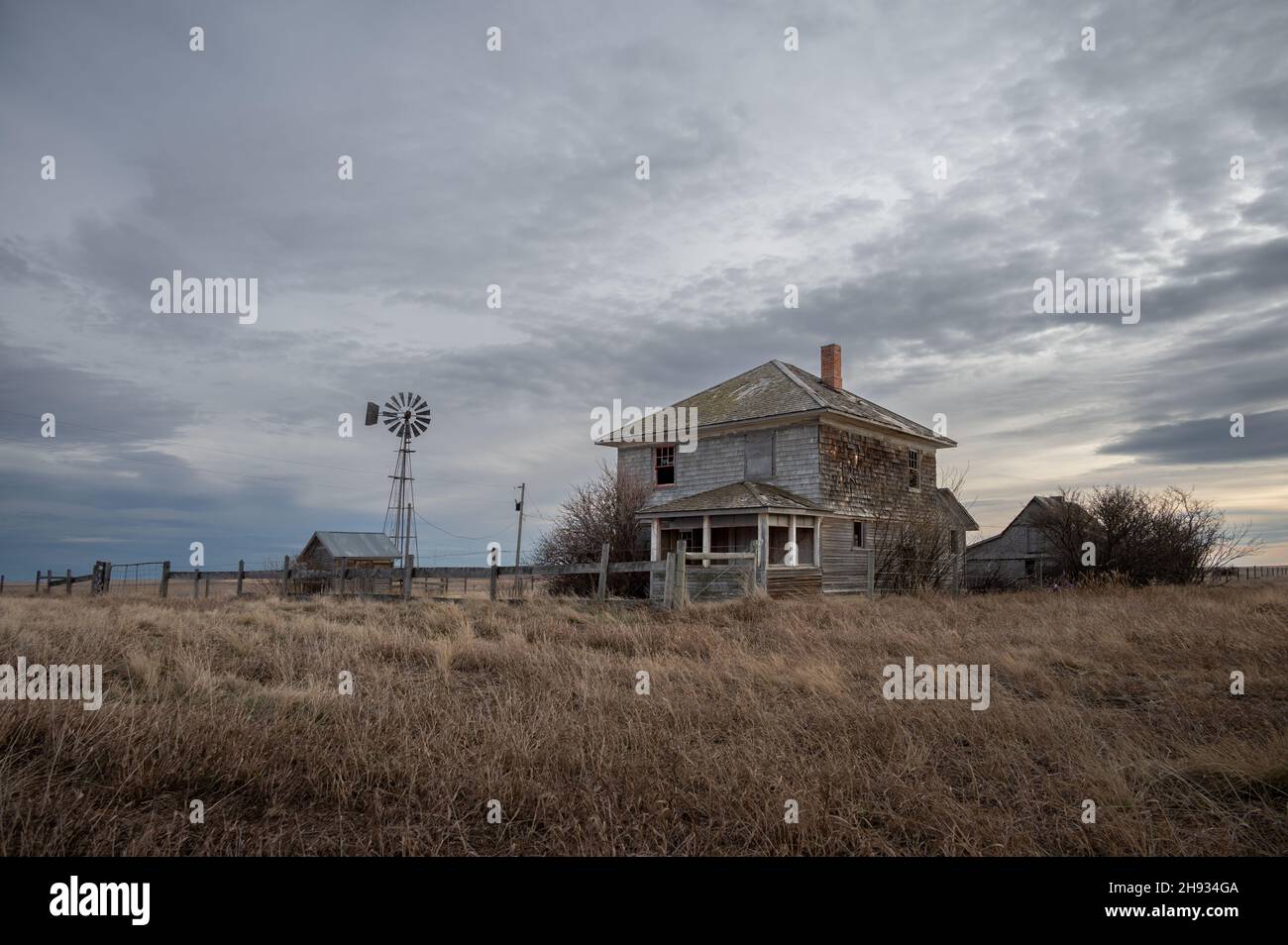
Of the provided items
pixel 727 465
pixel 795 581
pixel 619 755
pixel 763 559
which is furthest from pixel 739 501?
pixel 619 755

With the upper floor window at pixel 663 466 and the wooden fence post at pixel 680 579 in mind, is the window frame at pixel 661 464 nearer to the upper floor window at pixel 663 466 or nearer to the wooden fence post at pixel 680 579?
the upper floor window at pixel 663 466

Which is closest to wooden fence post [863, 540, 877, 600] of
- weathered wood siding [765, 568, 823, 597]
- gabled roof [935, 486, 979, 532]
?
weathered wood siding [765, 568, 823, 597]

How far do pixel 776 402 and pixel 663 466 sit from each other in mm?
4848

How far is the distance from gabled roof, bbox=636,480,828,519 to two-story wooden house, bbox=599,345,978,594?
0.05 metres

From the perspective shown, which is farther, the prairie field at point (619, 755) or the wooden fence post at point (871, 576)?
the wooden fence post at point (871, 576)

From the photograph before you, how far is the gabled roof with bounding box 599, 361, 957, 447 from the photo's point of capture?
24.4 meters

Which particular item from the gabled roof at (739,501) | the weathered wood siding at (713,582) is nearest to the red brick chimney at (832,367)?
A: the gabled roof at (739,501)

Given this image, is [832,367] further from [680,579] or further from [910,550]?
[680,579]

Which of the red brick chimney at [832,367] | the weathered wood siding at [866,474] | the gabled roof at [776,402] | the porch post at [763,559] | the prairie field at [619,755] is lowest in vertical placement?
the prairie field at [619,755]

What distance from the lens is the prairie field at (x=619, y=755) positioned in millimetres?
3846

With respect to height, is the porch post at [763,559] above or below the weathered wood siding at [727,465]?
below

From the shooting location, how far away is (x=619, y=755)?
4.95 meters

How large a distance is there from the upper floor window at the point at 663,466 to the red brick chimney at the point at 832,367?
6.40 m
